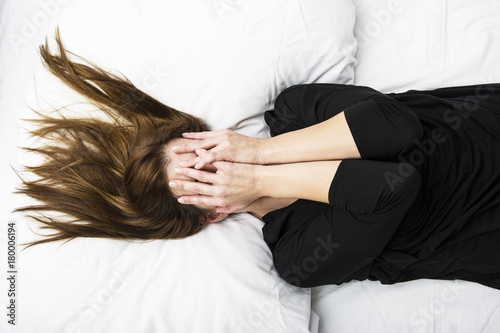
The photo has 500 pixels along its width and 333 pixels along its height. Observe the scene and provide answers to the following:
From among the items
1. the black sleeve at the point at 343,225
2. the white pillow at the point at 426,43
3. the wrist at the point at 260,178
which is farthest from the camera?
the white pillow at the point at 426,43

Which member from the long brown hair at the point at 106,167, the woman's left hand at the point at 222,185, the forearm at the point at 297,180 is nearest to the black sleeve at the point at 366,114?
the forearm at the point at 297,180

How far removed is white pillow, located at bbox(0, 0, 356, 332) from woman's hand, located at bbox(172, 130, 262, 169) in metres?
0.09

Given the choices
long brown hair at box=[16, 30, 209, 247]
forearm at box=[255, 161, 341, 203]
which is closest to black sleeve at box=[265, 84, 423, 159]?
forearm at box=[255, 161, 341, 203]

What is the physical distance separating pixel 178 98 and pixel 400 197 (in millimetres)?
642

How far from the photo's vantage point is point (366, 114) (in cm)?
96

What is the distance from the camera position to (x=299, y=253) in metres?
1.06

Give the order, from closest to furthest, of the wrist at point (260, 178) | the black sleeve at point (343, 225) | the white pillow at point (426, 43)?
the black sleeve at point (343, 225), the wrist at point (260, 178), the white pillow at point (426, 43)

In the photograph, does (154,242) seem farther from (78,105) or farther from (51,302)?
(78,105)

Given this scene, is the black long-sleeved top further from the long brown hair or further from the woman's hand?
the long brown hair

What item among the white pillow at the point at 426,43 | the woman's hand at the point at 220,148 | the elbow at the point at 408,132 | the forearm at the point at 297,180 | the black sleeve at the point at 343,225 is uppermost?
the white pillow at the point at 426,43

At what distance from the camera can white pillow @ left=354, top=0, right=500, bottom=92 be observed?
1213 millimetres

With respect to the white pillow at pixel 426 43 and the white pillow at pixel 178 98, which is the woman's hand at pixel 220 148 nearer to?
the white pillow at pixel 178 98

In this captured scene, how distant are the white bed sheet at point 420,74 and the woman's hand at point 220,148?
0.47 m

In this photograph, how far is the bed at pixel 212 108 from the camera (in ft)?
3.23
